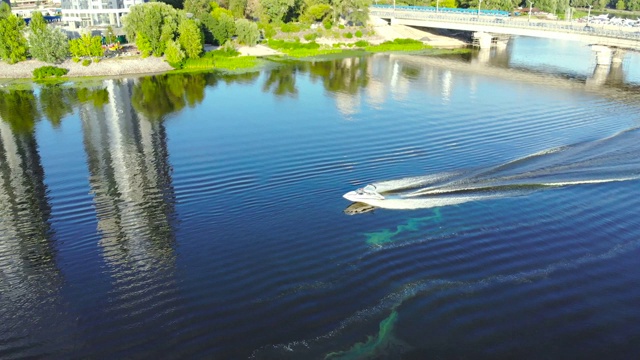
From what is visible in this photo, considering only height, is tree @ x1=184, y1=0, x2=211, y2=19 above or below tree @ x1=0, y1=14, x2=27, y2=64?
above

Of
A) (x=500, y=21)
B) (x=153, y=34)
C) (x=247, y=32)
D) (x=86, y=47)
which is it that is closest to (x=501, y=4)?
(x=500, y=21)

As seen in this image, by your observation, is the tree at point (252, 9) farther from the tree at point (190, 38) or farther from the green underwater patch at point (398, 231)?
the green underwater patch at point (398, 231)

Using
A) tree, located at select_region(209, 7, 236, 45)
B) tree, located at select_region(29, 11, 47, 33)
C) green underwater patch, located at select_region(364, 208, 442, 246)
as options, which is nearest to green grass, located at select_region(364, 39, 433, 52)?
tree, located at select_region(209, 7, 236, 45)

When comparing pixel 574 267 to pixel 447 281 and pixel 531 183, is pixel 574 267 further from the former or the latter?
pixel 531 183

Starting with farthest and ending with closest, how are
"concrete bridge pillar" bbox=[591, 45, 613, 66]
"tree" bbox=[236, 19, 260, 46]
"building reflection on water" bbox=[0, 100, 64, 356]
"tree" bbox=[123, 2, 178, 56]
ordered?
1. "tree" bbox=[236, 19, 260, 46]
2. "concrete bridge pillar" bbox=[591, 45, 613, 66]
3. "tree" bbox=[123, 2, 178, 56]
4. "building reflection on water" bbox=[0, 100, 64, 356]

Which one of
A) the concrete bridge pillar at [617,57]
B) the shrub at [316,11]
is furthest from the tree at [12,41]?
the concrete bridge pillar at [617,57]

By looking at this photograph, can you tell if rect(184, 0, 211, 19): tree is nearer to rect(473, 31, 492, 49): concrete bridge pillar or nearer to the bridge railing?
the bridge railing
